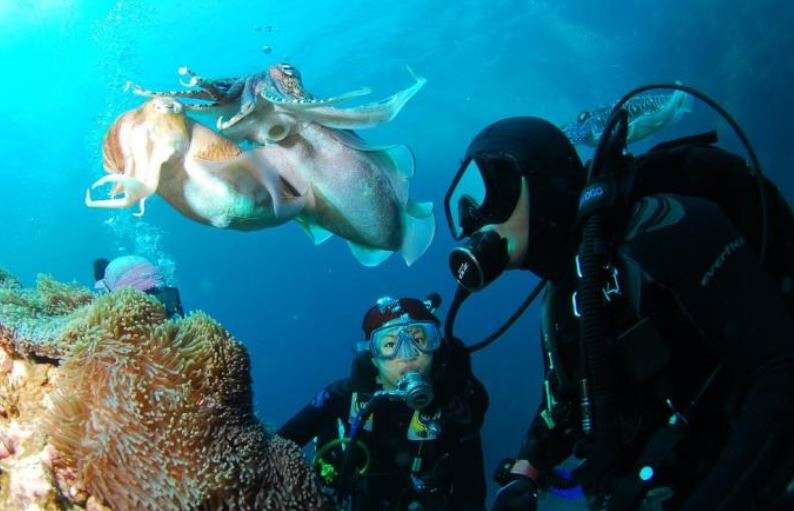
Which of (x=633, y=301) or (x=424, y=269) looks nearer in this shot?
(x=633, y=301)

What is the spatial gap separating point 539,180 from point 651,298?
2.47 feet

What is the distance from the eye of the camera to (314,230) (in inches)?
135

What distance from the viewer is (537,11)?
3469 cm

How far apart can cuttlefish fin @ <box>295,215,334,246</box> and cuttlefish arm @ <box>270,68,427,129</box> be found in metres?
0.68

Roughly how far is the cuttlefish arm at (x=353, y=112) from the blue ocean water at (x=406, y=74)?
1.49 metres

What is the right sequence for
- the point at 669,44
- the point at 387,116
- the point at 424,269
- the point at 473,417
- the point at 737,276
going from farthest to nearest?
the point at 424,269
the point at 669,44
the point at 473,417
the point at 387,116
the point at 737,276

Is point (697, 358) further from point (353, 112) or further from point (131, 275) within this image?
point (131, 275)

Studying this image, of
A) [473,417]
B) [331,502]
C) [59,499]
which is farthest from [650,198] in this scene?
[473,417]

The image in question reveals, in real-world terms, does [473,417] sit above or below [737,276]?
above

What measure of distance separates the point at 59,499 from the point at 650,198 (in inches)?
106

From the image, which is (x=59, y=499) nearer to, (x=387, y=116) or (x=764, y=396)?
(x=387, y=116)

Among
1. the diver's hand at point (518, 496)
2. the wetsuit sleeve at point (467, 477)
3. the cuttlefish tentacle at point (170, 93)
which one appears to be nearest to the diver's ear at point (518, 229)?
the diver's hand at point (518, 496)

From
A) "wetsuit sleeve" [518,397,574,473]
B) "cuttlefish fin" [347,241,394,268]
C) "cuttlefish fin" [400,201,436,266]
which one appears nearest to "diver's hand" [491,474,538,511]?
"wetsuit sleeve" [518,397,574,473]

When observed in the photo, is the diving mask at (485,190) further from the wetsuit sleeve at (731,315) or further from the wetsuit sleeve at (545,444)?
the wetsuit sleeve at (545,444)
